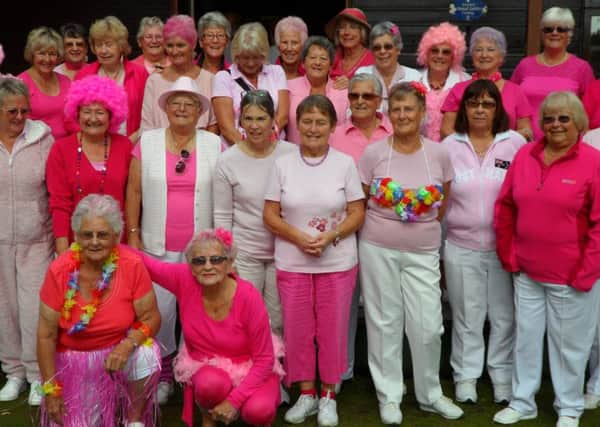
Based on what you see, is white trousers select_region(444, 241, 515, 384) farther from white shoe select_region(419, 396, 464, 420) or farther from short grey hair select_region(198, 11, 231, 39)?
short grey hair select_region(198, 11, 231, 39)

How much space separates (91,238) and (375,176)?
1.38 metres

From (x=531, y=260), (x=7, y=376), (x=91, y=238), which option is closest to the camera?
(x=91, y=238)

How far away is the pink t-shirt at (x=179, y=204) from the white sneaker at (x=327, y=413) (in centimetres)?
106

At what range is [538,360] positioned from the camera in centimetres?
397

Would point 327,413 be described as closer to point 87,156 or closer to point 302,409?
point 302,409

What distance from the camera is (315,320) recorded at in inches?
156

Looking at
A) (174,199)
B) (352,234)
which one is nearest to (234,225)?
(174,199)

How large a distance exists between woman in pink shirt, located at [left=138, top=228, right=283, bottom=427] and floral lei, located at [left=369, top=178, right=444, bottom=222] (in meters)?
0.77

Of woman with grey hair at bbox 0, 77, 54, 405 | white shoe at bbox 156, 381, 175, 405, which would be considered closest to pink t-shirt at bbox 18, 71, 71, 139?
woman with grey hair at bbox 0, 77, 54, 405

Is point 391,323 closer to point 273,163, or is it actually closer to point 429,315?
point 429,315

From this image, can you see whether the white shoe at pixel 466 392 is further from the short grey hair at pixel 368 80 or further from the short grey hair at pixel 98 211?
the short grey hair at pixel 98 211

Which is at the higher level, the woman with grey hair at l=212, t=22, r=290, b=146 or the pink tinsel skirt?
the woman with grey hair at l=212, t=22, r=290, b=146

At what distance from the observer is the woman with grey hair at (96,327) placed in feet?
11.6

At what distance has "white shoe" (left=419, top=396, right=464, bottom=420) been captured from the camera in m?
4.00
